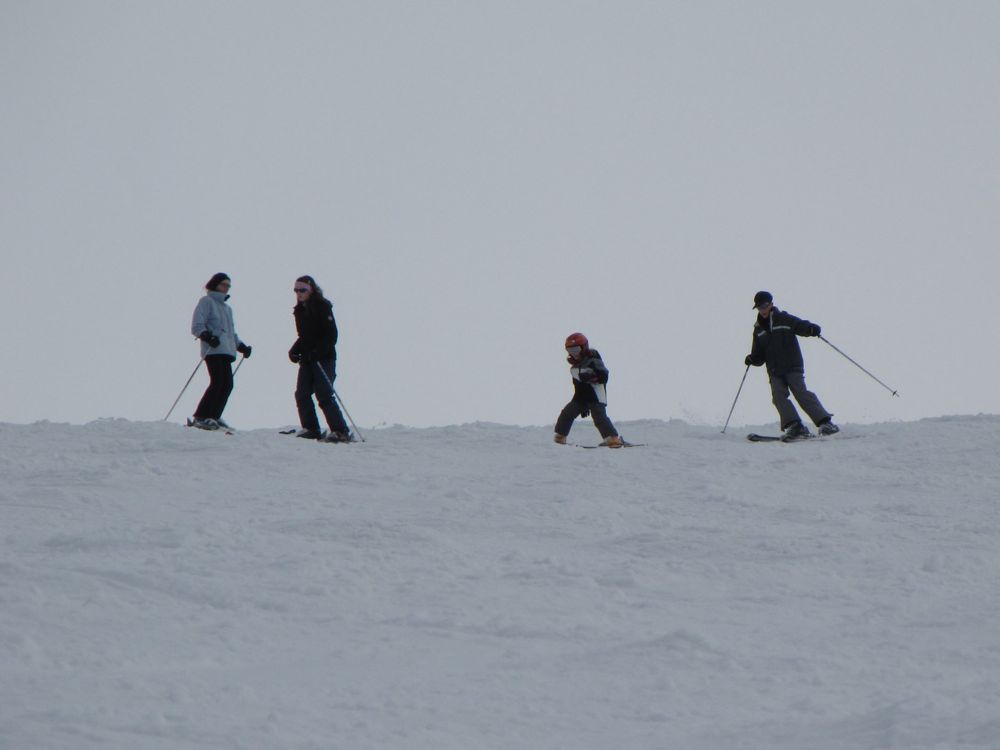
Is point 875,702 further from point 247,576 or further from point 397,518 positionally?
point 397,518

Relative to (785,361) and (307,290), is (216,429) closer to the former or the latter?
(307,290)

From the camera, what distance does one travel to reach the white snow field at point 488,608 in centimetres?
348

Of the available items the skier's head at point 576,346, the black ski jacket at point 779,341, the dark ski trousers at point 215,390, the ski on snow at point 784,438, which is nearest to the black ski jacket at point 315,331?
the dark ski trousers at point 215,390

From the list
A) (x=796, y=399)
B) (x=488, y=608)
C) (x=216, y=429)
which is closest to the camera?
(x=488, y=608)

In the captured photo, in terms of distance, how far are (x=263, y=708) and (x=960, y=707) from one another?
2.13 m

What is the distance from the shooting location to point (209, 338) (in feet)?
37.2

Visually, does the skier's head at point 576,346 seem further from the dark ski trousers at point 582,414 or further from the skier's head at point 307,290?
the skier's head at point 307,290

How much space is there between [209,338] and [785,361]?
19.5 ft

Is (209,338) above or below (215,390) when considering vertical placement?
above

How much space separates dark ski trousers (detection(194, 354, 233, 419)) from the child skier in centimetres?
335

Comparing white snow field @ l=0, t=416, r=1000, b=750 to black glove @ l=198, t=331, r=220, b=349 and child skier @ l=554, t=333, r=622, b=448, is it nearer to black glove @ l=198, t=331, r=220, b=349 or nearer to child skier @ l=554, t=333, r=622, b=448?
black glove @ l=198, t=331, r=220, b=349

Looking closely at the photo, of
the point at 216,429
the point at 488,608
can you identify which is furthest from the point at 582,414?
the point at 488,608

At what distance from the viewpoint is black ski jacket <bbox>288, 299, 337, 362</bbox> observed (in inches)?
447

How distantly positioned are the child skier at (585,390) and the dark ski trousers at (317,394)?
91.8 inches
